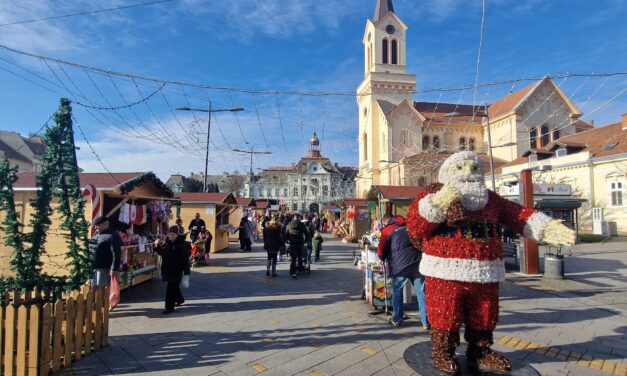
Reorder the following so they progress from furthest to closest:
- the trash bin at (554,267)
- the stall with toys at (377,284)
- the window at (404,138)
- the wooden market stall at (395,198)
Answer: the window at (404,138)
the wooden market stall at (395,198)
the trash bin at (554,267)
the stall with toys at (377,284)

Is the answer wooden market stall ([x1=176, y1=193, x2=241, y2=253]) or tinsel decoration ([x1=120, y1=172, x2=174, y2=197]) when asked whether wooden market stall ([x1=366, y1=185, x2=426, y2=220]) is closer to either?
wooden market stall ([x1=176, y1=193, x2=241, y2=253])

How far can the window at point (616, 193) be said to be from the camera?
23.6m

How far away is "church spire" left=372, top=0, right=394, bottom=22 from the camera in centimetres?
4759

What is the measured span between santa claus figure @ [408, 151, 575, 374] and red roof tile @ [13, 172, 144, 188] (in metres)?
6.85

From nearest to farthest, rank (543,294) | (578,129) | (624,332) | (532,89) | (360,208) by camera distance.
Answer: (624,332) → (543,294) → (360,208) → (532,89) → (578,129)

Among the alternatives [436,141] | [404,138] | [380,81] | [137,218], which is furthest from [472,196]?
[380,81]

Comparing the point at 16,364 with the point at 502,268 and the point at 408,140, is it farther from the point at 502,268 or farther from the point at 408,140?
the point at 408,140

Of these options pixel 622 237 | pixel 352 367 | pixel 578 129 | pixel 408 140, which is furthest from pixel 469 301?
pixel 578 129

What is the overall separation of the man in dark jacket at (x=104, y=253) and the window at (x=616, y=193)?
29.5 m

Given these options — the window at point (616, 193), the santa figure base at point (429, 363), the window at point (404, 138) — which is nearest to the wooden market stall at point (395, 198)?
the santa figure base at point (429, 363)

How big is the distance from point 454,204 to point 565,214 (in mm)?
24043

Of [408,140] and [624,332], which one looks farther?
[408,140]

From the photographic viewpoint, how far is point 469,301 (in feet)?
12.2

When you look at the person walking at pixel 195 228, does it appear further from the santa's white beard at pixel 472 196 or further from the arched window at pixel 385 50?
the arched window at pixel 385 50
